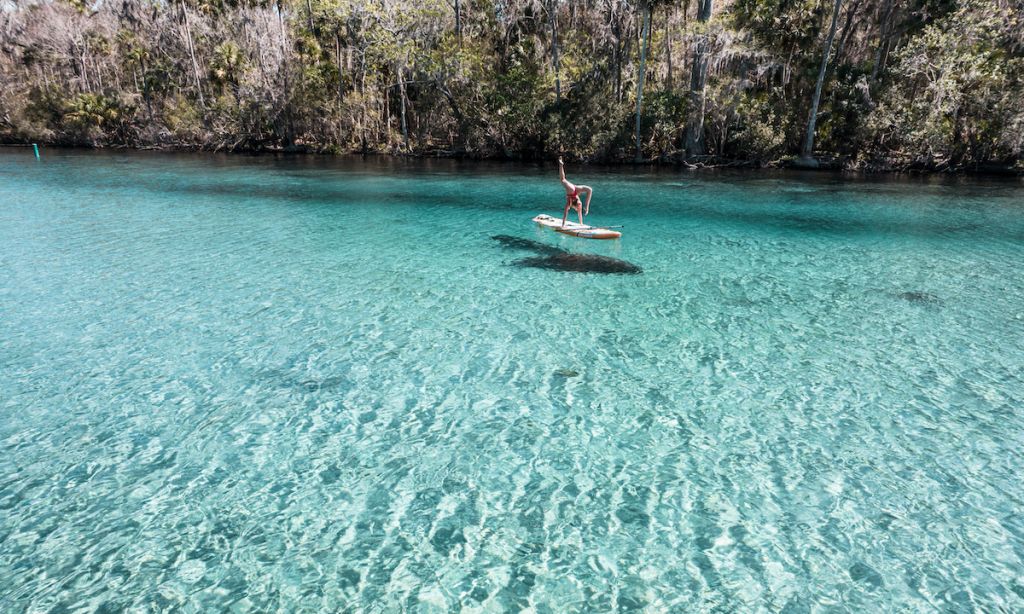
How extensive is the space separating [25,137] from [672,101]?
5957 cm

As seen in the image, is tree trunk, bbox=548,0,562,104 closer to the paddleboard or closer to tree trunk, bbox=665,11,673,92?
tree trunk, bbox=665,11,673,92

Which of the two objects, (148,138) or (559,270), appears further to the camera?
(148,138)

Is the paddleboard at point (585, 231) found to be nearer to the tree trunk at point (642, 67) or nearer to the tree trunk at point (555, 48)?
the tree trunk at point (642, 67)

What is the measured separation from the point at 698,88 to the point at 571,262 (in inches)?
1044

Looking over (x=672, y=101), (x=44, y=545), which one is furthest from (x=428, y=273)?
(x=672, y=101)

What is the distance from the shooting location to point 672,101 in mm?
37000

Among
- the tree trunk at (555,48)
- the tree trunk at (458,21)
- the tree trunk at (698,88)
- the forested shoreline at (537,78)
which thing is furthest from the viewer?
the tree trunk at (458,21)

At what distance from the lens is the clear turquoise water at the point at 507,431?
187 inches

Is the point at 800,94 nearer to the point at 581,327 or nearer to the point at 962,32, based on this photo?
the point at 962,32

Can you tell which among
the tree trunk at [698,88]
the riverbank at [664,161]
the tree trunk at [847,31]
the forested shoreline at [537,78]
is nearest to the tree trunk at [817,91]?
the forested shoreline at [537,78]

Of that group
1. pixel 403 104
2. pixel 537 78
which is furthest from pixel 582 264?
pixel 403 104

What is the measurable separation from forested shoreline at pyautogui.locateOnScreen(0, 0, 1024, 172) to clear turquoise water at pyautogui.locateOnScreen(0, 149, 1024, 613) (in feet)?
70.3

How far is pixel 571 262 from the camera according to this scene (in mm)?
14352

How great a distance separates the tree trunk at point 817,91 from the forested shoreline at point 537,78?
0.18m
